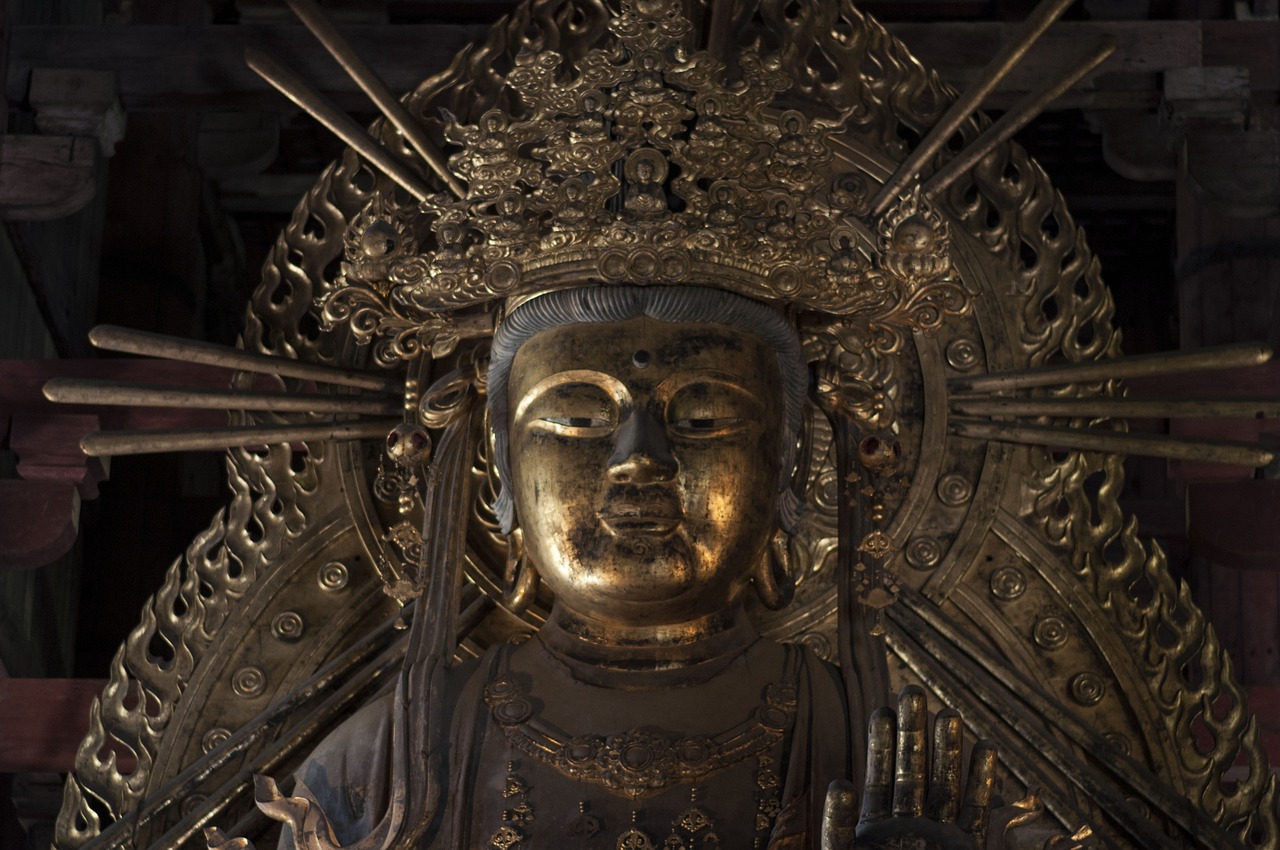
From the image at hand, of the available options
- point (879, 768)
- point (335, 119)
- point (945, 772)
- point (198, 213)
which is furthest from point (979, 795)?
point (198, 213)

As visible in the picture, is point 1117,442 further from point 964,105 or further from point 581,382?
point 581,382

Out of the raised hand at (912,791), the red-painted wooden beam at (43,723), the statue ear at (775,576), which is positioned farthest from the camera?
the red-painted wooden beam at (43,723)

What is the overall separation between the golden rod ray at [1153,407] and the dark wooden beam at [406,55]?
0.95m

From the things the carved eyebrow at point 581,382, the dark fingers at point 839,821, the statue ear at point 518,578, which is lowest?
the dark fingers at point 839,821

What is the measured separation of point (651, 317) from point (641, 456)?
0.32 metres

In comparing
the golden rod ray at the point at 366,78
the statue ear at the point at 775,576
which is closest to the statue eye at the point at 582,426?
the statue ear at the point at 775,576

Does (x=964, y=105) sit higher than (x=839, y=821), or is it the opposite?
(x=964, y=105)

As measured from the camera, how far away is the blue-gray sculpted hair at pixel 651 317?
4.37 metres

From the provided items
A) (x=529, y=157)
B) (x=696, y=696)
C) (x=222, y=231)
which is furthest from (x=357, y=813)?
(x=222, y=231)

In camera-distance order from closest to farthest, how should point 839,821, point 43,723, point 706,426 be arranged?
point 839,821, point 706,426, point 43,723

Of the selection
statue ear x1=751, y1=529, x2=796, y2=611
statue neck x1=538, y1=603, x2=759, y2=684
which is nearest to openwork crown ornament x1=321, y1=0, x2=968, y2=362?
statue ear x1=751, y1=529, x2=796, y2=611

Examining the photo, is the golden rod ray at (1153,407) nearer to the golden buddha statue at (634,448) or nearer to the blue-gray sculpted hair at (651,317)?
the golden buddha statue at (634,448)

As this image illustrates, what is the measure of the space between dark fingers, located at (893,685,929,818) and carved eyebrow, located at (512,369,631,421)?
0.89 metres

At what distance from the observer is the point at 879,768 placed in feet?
12.2
